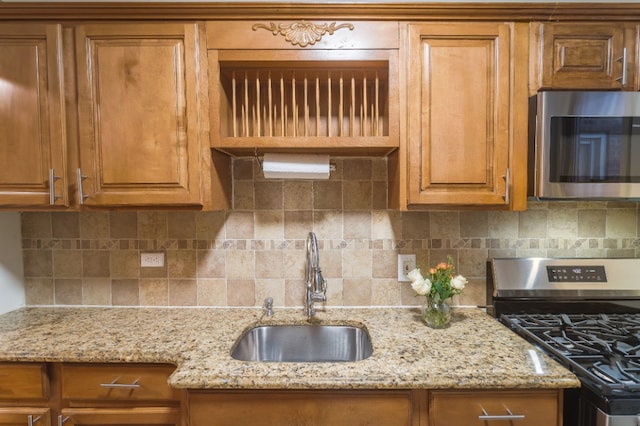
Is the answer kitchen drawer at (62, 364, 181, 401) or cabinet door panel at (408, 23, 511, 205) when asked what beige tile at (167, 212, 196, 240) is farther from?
cabinet door panel at (408, 23, 511, 205)

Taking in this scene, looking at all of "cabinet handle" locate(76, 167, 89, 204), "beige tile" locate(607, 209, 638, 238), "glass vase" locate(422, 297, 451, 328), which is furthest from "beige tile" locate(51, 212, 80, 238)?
"beige tile" locate(607, 209, 638, 238)

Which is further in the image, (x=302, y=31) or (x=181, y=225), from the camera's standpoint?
(x=181, y=225)

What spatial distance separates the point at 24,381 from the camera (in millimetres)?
1229

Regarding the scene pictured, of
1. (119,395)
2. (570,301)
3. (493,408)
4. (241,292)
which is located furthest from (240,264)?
(570,301)

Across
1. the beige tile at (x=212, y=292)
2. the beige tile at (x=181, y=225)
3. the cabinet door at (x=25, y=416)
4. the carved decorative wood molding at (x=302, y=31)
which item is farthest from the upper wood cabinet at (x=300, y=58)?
the cabinet door at (x=25, y=416)

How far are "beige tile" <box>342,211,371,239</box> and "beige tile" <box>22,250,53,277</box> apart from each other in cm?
147

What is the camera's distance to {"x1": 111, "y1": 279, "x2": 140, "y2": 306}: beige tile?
5.65 feet

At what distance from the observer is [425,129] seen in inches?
52.9

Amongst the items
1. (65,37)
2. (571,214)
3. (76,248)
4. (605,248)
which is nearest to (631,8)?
(571,214)

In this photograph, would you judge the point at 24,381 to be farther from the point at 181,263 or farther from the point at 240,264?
the point at 240,264

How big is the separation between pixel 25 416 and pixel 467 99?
199 centimetres

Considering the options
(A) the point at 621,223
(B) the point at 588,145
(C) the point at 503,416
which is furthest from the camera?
A: (A) the point at 621,223

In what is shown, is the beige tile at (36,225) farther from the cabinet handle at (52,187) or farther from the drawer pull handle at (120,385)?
the drawer pull handle at (120,385)

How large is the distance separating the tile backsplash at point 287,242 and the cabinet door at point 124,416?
1.83 feet
